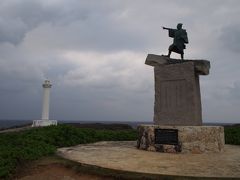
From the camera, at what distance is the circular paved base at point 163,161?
725 centimetres

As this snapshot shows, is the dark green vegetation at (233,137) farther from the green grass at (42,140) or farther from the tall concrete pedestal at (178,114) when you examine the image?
the tall concrete pedestal at (178,114)

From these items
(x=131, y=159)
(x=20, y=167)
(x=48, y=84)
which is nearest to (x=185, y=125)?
(x=131, y=159)

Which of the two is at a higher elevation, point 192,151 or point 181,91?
point 181,91

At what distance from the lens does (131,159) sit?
28.3 ft

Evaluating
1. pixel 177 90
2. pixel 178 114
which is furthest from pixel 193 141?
pixel 177 90

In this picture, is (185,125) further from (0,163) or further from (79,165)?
(0,163)

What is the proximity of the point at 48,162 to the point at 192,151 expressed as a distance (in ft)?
14.0

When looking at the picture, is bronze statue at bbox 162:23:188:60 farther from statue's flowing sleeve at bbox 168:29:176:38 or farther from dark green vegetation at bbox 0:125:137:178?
dark green vegetation at bbox 0:125:137:178

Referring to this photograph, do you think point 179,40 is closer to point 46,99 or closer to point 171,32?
point 171,32

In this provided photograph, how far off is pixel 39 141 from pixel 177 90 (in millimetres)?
4853

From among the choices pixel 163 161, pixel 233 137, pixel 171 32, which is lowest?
pixel 163 161

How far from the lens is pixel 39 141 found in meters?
11.1

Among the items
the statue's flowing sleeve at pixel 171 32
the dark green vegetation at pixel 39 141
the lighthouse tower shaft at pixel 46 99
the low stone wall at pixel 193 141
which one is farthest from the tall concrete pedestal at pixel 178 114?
the lighthouse tower shaft at pixel 46 99

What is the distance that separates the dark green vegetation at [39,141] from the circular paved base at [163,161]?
817 millimetres
